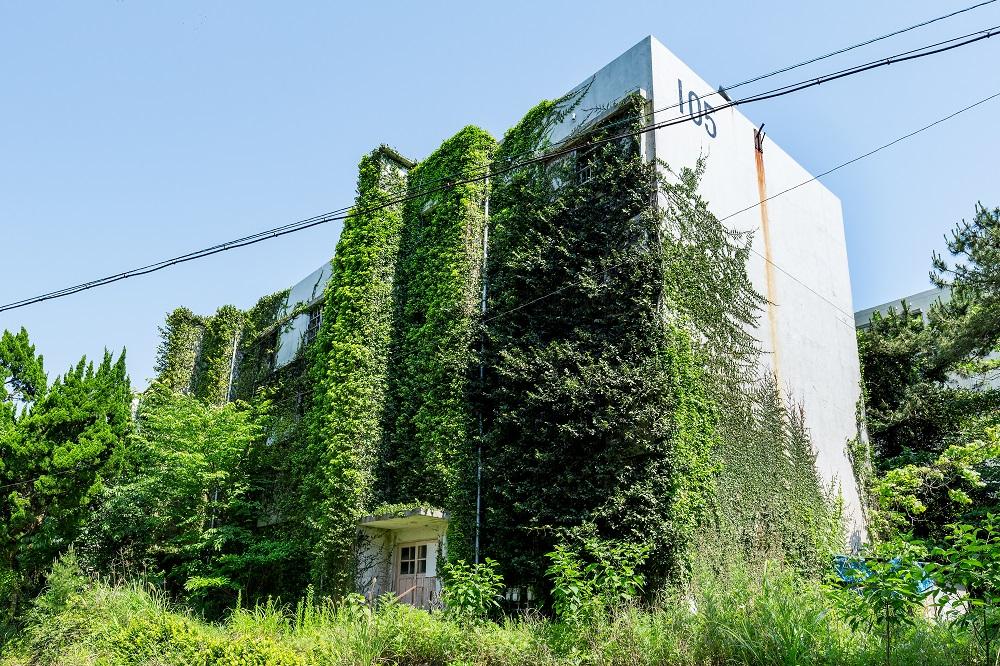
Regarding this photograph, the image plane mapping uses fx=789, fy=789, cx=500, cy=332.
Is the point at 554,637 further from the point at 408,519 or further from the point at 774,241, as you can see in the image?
the point at 774,241

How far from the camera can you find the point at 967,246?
17281mm

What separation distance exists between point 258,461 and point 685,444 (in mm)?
12033

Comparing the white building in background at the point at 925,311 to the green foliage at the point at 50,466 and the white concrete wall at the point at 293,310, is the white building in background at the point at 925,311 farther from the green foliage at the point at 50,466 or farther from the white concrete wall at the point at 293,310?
the green foliage at the point at 50,466

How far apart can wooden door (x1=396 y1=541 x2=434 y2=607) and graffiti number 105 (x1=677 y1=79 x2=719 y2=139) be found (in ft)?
34.2

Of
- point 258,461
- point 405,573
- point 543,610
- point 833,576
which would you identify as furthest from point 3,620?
point 833,576

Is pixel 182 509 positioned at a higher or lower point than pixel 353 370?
lower

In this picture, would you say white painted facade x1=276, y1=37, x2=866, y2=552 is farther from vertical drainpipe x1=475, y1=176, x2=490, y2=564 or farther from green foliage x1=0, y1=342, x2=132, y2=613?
green foliage x1=0, y1=342, x2=132, y2=613

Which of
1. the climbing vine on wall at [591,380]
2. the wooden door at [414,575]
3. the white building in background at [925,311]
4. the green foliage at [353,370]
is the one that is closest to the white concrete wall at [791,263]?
the climbing vine on wall at [591,380]

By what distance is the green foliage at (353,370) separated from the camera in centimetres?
1677

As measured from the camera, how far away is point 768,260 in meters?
17.2

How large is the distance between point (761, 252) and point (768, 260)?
30 centimetres

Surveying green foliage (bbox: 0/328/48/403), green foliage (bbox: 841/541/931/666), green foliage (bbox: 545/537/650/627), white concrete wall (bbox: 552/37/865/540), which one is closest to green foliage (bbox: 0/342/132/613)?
green foliage (bbox: 0/328/48/403)

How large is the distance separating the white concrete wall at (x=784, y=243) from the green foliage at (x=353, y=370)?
5.28 m

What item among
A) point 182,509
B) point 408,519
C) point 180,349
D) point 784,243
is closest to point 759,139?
point 784,243
